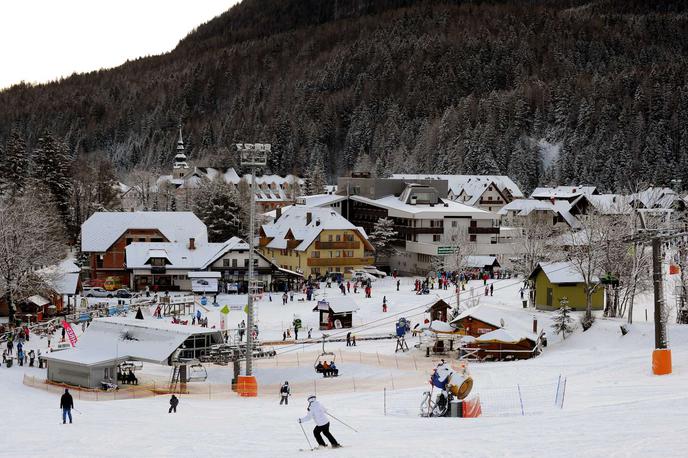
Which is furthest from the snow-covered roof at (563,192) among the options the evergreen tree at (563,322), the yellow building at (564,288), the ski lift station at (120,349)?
the ski lift station at (120,349)

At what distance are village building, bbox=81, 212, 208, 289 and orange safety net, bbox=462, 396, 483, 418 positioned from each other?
1638 inches

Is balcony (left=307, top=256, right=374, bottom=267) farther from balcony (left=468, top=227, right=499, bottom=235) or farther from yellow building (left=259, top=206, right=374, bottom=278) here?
balcony (left=468, top=227, right=499, bottom=235)

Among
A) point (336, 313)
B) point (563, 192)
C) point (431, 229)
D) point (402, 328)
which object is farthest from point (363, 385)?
point (563, 192)

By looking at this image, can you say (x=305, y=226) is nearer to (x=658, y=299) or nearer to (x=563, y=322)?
(x=563, y=322)

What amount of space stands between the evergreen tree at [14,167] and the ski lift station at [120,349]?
4852cm

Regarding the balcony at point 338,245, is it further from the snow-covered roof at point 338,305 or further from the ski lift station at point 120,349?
the ski lift station at point 120,349

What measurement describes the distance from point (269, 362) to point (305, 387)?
4.07m

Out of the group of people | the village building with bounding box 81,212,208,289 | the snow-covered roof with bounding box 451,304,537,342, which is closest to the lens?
the group of people

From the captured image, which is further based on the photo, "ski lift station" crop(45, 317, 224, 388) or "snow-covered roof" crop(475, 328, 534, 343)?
"snow-covered roof" crop(475, 328, 534, 343)

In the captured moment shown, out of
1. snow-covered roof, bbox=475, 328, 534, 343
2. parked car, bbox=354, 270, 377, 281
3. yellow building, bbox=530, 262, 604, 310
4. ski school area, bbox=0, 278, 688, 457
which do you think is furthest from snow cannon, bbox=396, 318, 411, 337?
parked car, bbox=354, 270, 377, 281

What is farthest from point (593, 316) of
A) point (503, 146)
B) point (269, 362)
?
point (503, 146)

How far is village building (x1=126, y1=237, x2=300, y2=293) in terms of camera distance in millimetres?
57594

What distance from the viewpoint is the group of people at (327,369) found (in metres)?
32.5

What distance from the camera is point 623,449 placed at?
589 inches
